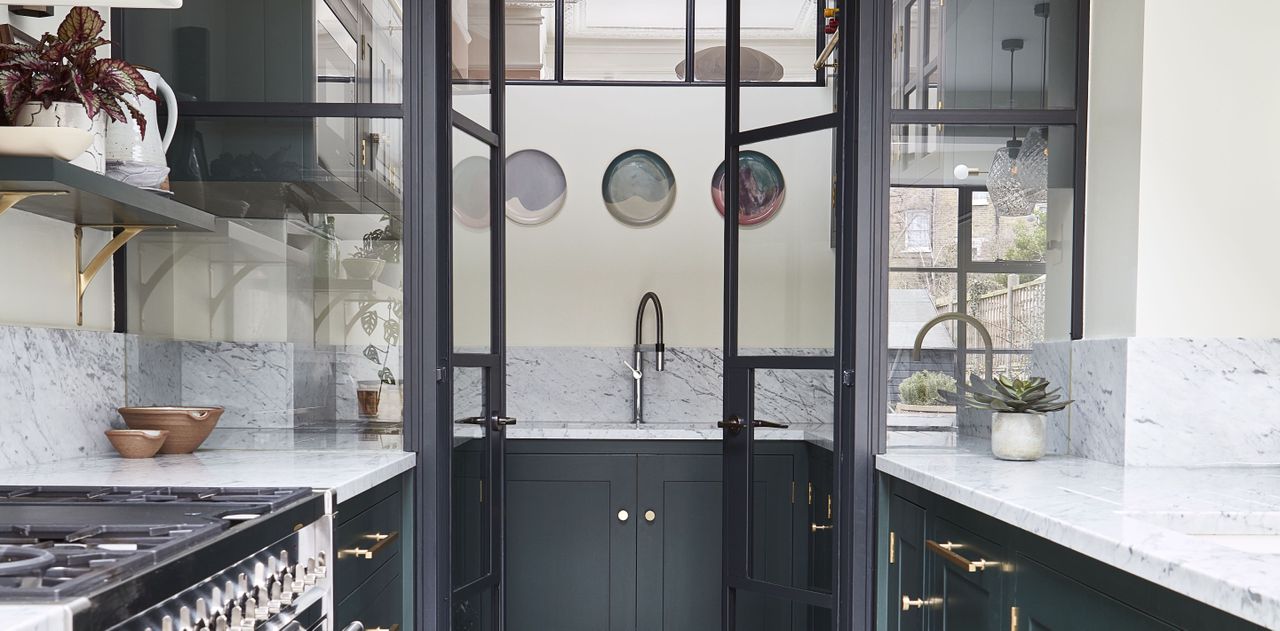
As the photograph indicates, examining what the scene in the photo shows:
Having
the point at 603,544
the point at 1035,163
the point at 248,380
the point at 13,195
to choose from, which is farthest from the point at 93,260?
the point at 1035,163

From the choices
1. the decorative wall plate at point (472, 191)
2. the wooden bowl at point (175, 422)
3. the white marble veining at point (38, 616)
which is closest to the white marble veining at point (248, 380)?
the wooden bowl at point (175, 422)

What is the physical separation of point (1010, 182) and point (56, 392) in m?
2.38

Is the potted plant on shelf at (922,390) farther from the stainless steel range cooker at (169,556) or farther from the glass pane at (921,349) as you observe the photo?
the stainless steel range cooker at (169,556)

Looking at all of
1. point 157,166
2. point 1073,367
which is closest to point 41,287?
point 157,166

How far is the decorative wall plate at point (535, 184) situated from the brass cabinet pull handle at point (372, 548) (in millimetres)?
2354

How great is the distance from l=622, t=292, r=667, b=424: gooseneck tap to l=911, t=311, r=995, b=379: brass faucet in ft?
6.17

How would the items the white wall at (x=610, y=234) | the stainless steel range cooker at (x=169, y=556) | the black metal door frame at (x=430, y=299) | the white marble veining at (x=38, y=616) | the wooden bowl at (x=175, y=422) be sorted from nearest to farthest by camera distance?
the white marble veining at (x=38, y=616)
the stainless steel range cooker at (x=169, y=556)
the wooden bowl at (x=175, y=422)
the black metal door frame at (x=430, y=299)
the white wall at (x=610, y=234)

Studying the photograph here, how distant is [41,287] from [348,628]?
1059 mm

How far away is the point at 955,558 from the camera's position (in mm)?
2074

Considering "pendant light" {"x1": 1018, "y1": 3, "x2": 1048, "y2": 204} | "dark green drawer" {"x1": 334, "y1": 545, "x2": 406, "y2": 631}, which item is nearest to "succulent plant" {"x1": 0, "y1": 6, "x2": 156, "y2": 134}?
"dark green drawer" {"x1": 334, "y1": 545, "x2": 406, "y2": 631}

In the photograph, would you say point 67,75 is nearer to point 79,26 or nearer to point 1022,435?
point 79,26

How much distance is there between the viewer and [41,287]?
2.24 meters

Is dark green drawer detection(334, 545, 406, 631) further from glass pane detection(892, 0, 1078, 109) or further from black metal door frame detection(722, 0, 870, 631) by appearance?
glass pane detection(892, 0, 1078, 109)

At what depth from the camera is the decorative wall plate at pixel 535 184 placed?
459cm
